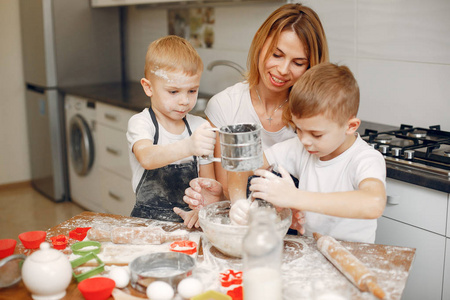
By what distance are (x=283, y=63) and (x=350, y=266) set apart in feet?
2.45

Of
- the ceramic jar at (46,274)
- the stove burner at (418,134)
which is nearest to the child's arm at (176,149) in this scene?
the ceramic jar at (46,274)

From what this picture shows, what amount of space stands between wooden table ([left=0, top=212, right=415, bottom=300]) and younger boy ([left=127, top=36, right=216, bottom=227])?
242 millimetres

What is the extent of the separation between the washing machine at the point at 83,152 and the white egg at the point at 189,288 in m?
2.65

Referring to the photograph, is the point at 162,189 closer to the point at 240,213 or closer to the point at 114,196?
the point at 240,213

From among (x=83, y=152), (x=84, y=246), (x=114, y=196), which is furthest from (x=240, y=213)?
(x=83, y=152)

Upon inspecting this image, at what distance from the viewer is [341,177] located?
4.62ft

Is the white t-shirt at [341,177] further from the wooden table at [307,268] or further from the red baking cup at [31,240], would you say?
the red baking cup at [31,240]

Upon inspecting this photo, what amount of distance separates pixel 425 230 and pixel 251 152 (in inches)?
32.7

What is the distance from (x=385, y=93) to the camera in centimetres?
225

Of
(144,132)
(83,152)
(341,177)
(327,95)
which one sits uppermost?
(327,95)

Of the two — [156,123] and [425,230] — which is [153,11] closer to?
[156,123]

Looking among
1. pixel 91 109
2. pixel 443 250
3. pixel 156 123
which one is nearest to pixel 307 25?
pixel 156 123

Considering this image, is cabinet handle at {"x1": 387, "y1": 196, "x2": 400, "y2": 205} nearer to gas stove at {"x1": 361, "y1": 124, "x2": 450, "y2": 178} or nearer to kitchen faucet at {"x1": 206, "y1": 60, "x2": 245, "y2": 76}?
gas stove at {"x1": 361, "y1": 124, "x2": 450, "y2": 178}

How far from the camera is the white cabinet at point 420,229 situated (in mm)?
1608
